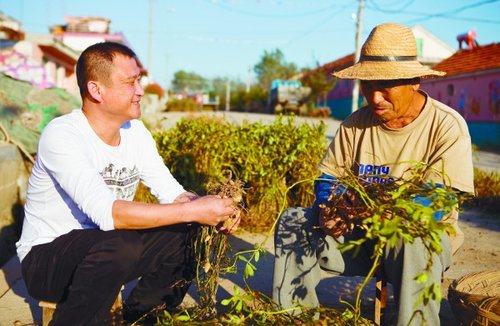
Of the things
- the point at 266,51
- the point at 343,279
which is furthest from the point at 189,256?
the point at 266,51

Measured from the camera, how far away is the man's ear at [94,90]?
2766mm

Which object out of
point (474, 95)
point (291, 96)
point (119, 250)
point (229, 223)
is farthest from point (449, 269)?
point (291, 96)

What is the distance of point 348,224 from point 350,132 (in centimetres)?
81

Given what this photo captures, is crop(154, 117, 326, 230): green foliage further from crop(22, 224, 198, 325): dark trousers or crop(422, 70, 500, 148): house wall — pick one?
crop(422, 70, 500, 148): house wall

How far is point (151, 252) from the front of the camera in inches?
114

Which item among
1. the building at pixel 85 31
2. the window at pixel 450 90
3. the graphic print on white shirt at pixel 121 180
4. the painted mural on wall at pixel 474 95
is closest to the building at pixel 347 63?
the window at pixel 450 90

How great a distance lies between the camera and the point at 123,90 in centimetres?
281

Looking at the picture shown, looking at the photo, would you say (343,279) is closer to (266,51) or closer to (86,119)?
(86,119)

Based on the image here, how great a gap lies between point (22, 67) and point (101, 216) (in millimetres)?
12324

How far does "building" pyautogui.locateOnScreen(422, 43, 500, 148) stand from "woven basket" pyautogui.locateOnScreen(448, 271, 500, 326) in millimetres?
16969

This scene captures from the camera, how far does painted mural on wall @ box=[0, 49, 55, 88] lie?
13.1 m

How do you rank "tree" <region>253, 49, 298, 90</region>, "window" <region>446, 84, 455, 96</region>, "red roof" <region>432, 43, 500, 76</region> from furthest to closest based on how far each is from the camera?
"tree" <region>253, 49, 298, 90</region> < "window" <region>446, 84, 455, 96</region> < "red roof" <region>432, 43, 500, 76</region>

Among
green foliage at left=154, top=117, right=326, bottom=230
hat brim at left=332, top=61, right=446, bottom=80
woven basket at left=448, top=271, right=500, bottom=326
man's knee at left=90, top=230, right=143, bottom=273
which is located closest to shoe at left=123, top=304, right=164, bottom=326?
man's knee at left=90, top=230, right=143, bottom=273

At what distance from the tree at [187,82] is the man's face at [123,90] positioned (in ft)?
308
